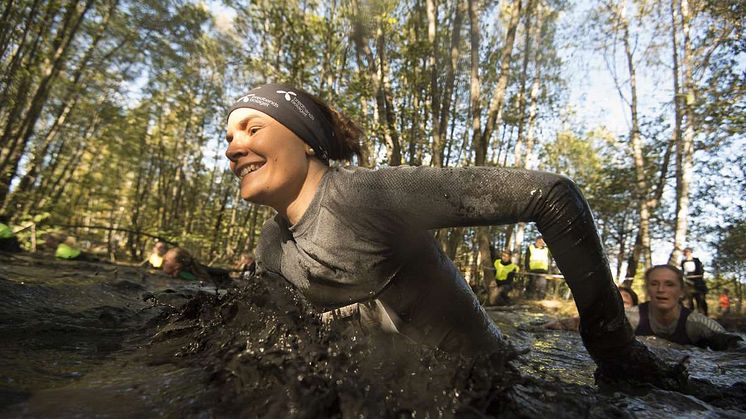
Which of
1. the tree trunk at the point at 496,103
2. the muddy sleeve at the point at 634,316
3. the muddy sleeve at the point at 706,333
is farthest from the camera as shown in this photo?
the tree trunk at the point at 496,103

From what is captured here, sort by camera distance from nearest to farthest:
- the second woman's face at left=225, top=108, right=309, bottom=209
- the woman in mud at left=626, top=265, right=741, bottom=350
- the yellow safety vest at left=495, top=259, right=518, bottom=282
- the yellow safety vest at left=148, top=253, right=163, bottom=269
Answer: the second woman's face at left=225, top=108, right=309, bottom=209
the woman in mud at left=626, top=265, right=741, bottom=350
the yellow safety vest at left=148, top=253, right=163, bottom=269
the yellow safety vest at left=495, top=259, right=518, bottom=282

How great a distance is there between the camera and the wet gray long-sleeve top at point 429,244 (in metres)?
1.59

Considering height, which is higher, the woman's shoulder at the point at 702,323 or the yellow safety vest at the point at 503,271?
the yellow safety vest at the point at 503,271

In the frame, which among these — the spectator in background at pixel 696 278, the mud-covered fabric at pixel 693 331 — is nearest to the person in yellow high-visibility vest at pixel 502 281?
the spectator in background at pixel 696 278

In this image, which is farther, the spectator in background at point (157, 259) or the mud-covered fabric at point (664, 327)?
the spectator in background at point (157, 259)

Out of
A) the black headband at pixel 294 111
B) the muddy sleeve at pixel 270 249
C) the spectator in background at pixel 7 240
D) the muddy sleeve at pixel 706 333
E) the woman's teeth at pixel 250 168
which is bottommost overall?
the spectator in background at pixel 7 240

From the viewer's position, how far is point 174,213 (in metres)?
21.5

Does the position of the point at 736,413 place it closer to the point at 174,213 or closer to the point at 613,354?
the point at 613,354

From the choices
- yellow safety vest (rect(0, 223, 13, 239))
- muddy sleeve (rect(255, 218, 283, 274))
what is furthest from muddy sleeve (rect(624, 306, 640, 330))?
yellow safety vest (rect(0, 223, 13, 239))

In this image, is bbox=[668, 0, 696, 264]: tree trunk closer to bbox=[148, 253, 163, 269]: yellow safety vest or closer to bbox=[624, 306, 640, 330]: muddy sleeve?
bbox=[624, 306, 640, 330]: muddy sleeve

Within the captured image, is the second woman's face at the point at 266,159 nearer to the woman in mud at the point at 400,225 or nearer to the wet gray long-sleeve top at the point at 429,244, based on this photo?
the woman in mud at the point at 400,225

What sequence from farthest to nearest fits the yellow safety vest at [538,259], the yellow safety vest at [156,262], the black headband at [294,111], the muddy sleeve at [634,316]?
1. the yellow safety vest at [538,259]
2. the yellow safety vest at [156,262]
3. the muddy sleeve at [634,316]
4. the black headband at [294,111]

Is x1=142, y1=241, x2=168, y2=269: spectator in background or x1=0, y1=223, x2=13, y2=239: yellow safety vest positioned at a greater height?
x1=0, y1=223, x2=13, y2=239: yellow safety vest

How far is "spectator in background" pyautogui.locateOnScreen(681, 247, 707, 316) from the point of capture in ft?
35.1
